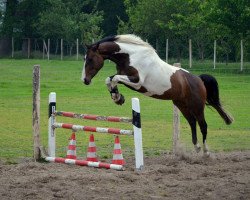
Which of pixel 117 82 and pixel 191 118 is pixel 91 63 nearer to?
pixel 117 82

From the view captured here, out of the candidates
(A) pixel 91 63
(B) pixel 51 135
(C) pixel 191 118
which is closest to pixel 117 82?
(A) pixel 91 63

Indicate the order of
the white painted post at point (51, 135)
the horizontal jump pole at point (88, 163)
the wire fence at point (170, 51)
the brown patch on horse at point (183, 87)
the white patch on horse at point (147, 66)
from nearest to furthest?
the horizontal jump pole at point (88, 163) → the white patch on horse at point (147, 66) → the brown patch on horse at point (183, 87) → the white painted post at point (51, 135) → the wire fence at point (170, 51)

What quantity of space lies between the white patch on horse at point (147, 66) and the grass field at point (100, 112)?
2.10m

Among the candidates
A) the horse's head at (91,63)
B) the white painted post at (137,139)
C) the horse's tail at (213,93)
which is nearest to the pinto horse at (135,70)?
the horse's head at (91,63)

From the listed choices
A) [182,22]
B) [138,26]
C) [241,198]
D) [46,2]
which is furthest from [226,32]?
[241,198]

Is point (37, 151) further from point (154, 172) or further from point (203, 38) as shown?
point (203, 38)

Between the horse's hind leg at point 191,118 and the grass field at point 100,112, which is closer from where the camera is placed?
the horse's hind leg at point 191,118

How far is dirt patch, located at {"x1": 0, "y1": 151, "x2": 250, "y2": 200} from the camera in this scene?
10062 mm

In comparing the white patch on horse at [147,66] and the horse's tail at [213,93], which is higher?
the white patch on horse at [147,66]

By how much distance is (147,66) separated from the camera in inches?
521

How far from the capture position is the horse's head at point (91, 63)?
13.0 meters

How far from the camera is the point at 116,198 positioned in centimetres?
977

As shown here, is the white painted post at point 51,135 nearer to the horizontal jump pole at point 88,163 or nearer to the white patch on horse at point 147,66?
the horizontal jump pole at point 88,163

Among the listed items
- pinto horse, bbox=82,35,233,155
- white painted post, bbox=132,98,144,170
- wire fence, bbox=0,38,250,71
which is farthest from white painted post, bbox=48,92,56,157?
wire fence, bbox=0,38,250,71
